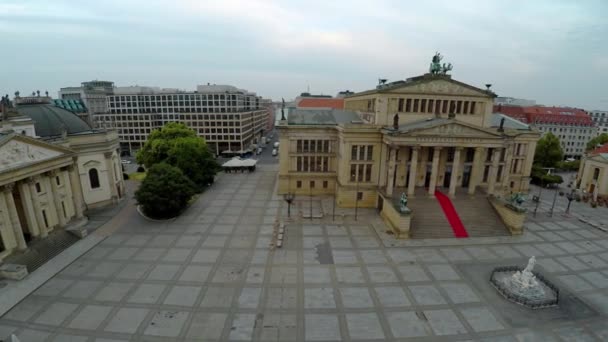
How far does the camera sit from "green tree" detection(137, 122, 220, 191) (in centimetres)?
5862

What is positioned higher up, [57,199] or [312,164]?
[312,164]

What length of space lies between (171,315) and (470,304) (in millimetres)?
26042

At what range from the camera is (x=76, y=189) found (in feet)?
135

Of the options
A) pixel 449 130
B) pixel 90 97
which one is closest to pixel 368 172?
pixel 449 130

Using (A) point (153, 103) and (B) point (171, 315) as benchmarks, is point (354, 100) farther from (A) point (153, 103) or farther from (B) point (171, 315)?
(A) point (153, 103)

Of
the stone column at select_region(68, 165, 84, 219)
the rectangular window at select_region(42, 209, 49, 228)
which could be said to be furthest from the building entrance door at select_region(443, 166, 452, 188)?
the rectangular window at select_region(42, 209, 49, 228)

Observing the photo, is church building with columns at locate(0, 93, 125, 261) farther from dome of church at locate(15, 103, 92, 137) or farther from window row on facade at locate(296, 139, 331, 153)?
window row on facade at locate(296, 139, 331, 153)

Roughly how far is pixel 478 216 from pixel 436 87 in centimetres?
2084

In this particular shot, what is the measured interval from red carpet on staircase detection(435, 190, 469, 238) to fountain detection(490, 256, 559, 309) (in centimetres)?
957

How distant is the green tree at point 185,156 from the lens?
58625 mm

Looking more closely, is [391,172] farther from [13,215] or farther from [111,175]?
[13,215]

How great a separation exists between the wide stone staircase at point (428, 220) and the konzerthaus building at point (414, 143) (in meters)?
1.85

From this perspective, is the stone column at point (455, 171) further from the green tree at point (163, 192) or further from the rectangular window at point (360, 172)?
the green tree at point (163, 192)

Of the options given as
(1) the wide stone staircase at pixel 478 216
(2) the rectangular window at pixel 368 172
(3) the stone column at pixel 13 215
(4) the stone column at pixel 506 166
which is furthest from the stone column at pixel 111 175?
(4) the stone column at pixel 506 166
